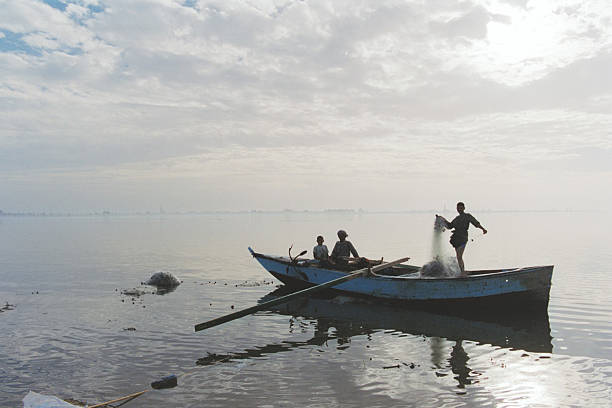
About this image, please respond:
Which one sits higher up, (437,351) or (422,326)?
(422,326)

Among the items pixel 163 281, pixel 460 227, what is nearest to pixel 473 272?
pixel 460 227

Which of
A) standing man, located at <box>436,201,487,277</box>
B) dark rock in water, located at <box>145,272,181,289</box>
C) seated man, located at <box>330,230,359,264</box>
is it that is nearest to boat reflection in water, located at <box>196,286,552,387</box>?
seated man, located at <box>330,230,359,264</box>

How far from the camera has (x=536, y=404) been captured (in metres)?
9.35

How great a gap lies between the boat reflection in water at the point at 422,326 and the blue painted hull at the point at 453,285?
0.61m

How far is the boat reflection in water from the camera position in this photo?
1291 cm

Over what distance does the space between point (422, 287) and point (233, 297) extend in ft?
29.7

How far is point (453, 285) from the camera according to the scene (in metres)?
16.8

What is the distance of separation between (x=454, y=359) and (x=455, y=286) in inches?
192

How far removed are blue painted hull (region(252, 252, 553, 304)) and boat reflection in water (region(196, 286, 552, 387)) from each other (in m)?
0.61

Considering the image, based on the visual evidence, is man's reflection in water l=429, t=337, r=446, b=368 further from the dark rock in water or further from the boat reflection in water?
the dark rock in water

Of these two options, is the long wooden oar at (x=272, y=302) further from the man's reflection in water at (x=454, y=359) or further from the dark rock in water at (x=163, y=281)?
the dark rock in water at (x=163, y=281)

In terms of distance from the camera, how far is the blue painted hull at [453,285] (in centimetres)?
1602

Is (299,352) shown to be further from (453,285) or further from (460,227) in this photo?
(460,227)

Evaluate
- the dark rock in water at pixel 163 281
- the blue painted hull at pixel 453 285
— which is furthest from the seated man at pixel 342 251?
the dark rock in water at pixel 163 281
